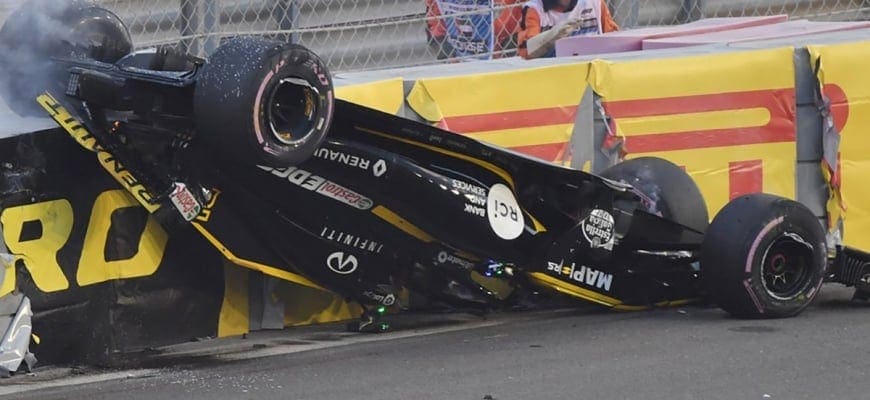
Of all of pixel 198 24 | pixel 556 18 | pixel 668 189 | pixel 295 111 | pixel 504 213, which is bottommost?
pixel 504 213

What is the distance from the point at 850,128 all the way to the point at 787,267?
61.0 inches

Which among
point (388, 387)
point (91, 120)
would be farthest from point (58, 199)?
point (388, 387)

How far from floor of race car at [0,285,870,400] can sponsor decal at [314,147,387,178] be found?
77cm

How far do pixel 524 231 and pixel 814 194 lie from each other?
243 cm

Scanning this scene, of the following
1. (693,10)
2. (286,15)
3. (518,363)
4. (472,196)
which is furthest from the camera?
(693,10)

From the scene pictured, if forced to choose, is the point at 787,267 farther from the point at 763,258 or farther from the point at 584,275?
the point at 584,275

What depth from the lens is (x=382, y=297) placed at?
21.1 ft

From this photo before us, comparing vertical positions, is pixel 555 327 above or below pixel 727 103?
below

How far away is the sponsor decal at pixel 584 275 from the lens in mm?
6473

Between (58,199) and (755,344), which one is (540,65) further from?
(58,199)

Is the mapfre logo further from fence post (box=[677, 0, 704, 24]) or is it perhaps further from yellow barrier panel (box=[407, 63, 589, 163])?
fence post (box=[677, 0, 704, 24])

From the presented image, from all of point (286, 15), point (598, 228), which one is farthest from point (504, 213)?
point (286, 15)

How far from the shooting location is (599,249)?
6.55 m

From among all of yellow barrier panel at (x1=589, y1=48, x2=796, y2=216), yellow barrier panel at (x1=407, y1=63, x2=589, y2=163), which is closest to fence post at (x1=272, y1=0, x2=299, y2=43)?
yellow barrier panel at (x1=407, y1=63, x2=589, y2=163)
